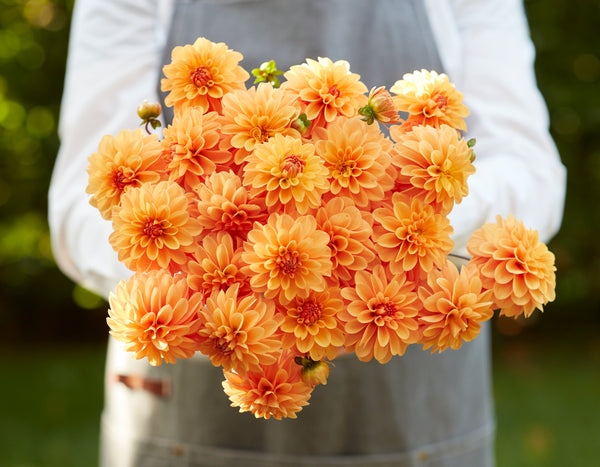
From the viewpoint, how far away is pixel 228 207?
1.88ft

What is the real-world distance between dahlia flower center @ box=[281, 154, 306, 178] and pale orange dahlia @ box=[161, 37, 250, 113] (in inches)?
5.3

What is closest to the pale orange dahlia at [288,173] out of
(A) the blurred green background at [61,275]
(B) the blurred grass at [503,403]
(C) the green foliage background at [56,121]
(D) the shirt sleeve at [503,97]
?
(D) the shirt sleeve at [503,97]

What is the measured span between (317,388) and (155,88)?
61 centimetres

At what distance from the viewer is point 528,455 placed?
3439mm

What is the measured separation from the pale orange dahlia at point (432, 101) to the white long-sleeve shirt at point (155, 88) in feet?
1.57

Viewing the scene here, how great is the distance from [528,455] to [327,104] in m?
3.30

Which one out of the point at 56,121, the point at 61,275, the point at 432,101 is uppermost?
the point at 56,121

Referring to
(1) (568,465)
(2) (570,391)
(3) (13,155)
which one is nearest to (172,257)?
(1) (568,465)

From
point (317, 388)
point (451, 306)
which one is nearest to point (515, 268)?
point (451, 306)

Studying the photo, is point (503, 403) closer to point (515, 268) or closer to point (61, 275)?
point (61, 275)

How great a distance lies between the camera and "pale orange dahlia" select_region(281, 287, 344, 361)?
1.86 ft

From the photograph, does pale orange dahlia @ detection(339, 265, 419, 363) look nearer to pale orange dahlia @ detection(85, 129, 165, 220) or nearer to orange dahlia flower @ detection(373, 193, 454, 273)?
orange dahlia flower @ detection(373, 193, 454, 273)

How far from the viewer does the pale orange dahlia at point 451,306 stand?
23.2 inches

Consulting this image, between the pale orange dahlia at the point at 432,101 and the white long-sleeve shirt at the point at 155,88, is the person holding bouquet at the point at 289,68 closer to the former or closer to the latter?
the white long-sleeve shirt at the point at 155,88
